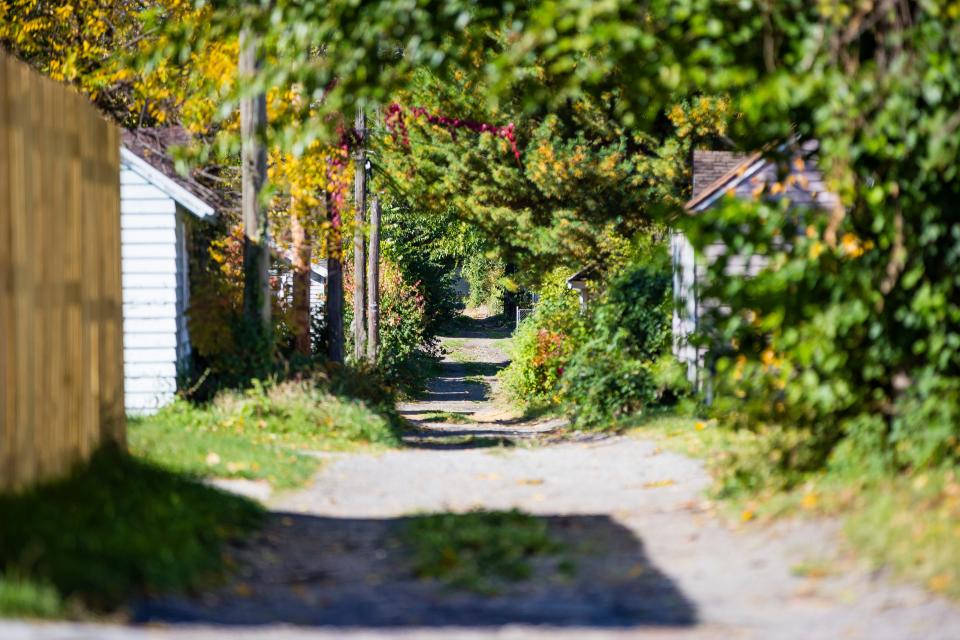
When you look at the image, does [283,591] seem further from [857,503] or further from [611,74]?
[611,74]

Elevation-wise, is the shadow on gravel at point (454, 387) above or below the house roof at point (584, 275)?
below

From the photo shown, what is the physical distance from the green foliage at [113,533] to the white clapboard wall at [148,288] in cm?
735

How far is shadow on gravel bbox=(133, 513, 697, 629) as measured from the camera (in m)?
6.15

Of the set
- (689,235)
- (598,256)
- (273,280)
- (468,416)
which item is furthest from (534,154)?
(689,235)

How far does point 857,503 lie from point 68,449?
4.86 m

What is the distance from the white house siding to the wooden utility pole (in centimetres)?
96

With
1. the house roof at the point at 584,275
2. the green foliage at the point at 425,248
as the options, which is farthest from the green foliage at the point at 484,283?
the house roof at the point at 584,275

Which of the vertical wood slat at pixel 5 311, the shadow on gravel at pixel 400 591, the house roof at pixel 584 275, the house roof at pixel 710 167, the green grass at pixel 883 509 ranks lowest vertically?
the shadow on gravel at pixel 400 591

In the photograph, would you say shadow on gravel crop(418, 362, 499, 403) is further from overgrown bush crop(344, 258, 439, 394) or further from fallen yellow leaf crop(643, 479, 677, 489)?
fallen yellow leaf crop(643, 479, 677, 489)

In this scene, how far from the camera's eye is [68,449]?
7.95m

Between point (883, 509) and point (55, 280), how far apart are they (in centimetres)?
502

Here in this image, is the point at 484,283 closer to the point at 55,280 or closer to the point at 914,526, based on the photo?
the point at 55,280

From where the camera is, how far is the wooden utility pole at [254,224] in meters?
16.3

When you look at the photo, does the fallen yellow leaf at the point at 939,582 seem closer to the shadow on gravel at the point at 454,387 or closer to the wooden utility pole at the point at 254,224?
the wooden utility pole at the point at 254,224
